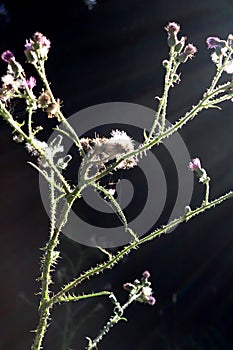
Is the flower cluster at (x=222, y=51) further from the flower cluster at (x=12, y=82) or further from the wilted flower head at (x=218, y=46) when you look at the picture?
the flower cluster at (x=12, y=82)

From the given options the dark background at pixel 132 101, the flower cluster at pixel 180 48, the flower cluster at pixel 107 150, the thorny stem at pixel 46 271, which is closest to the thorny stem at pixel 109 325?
the thorny stem at pixel 46 271

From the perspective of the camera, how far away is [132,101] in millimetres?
2096

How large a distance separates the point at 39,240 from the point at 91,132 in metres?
0.50

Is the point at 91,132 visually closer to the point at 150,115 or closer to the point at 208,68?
the point at 150,115

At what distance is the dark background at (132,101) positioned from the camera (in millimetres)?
2025

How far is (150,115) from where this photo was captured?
1991mm

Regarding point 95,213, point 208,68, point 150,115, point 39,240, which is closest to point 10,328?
point 39,240

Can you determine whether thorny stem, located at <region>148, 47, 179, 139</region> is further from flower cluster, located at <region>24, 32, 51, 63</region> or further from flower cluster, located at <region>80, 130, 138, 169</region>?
flower cluster, located at <region>24, 32, 51, 63</region>

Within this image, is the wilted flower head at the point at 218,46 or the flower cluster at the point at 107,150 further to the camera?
the wilted flower head at the point at 218,46

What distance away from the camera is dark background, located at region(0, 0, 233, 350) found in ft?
6.64

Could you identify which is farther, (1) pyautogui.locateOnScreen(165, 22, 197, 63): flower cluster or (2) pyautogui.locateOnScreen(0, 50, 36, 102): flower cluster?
(1) pyautogui.locateOnScreen(165, 22, 197, 63): flower cluster

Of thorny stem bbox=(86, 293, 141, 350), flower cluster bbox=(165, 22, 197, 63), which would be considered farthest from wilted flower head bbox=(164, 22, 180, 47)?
thorny stem bbox=(86, 293, 141, 350)

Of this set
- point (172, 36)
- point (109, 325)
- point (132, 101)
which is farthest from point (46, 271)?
point (132, 101)

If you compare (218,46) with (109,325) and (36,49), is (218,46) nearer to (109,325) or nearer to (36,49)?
(36,49)
